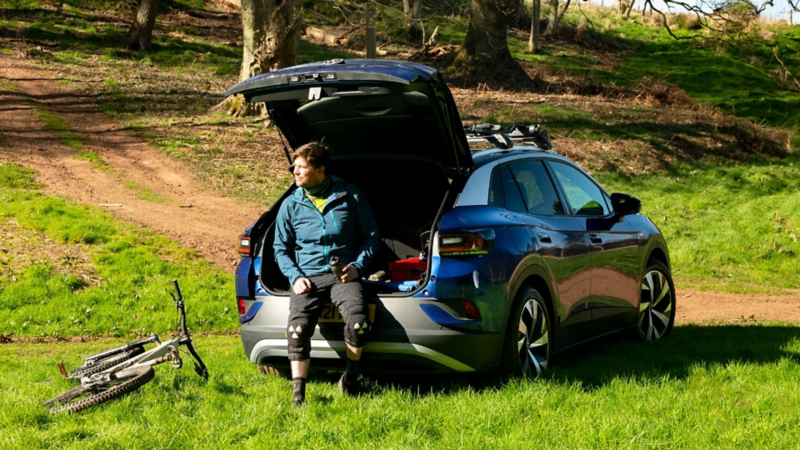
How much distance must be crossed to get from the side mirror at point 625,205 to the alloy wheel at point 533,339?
5.93ft

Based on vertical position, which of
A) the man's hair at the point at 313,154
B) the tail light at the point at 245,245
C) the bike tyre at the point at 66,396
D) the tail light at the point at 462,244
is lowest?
the bike tyre at the point at 66,396

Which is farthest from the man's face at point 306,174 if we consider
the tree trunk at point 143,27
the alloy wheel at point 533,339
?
the tree trunk at point 143,27

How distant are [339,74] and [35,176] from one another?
37.8 ft

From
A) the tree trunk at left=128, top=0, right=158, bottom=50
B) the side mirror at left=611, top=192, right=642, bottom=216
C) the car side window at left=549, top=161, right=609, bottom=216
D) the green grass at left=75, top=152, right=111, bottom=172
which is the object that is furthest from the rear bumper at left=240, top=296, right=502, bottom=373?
the tree trunk at left=128, top=0, right=158, bottom=50

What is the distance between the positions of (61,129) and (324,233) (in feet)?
50.2

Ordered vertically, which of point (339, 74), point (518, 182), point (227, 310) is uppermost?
point (339, 74)

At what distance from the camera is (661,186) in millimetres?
18234

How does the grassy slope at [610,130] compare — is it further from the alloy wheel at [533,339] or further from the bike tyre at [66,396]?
the bike tyre at [66,396]

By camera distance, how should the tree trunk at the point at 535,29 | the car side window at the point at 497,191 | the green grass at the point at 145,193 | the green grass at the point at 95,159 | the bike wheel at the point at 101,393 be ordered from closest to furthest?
1. the bike wheel at the point at 101,393
2. the car side window at the point at 497,191
3. the green grass at the point at 145,193
4. the green grass at the point at 95,159
5. the tree trunk at the point at 535,29

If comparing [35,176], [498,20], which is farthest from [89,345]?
[498,20]

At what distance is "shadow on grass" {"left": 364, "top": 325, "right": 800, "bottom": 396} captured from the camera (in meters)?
5.57

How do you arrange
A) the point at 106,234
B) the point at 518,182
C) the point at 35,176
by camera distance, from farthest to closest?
the point at 35,176 < the point at 106,234 < the point at 518,182

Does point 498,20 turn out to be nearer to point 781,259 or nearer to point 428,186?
point 781,259

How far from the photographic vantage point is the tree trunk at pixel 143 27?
91.4ft
